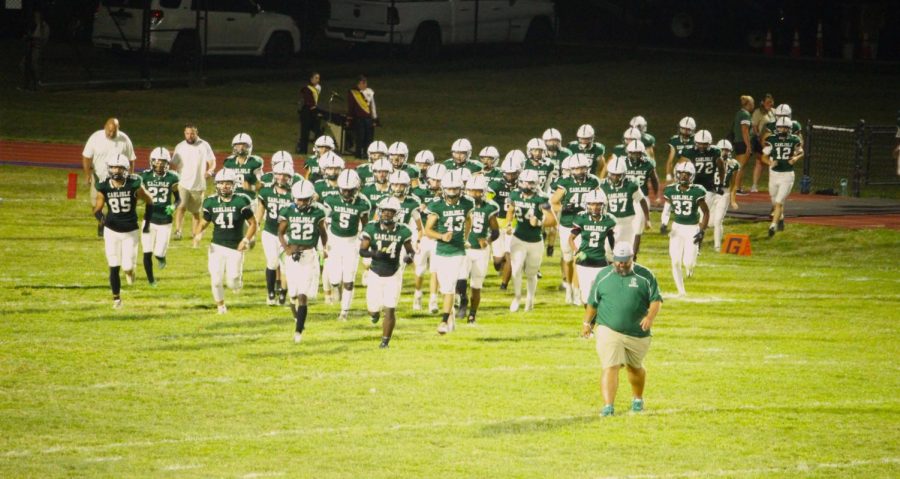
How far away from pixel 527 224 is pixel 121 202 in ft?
17.7

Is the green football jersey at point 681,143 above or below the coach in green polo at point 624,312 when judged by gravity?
above

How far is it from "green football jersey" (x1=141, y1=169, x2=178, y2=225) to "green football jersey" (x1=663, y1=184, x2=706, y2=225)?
715 centimetres

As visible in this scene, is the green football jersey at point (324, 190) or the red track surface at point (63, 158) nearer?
the green football jersey at point (324, 190)

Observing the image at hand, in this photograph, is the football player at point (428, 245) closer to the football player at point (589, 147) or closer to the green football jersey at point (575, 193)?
the green football jersey at point (575, 193)

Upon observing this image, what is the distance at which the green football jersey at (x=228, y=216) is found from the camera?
64.8 feet

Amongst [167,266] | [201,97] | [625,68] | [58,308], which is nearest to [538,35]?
[625,68]

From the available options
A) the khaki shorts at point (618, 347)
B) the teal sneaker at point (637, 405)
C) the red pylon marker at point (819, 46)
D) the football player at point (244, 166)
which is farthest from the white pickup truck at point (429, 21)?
the khaki shorts at point (618, 347)

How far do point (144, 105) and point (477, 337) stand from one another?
22783 mm

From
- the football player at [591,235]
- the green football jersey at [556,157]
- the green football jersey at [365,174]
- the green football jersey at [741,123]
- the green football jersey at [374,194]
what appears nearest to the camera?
the football player at [591,235]

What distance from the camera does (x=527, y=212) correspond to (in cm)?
2081

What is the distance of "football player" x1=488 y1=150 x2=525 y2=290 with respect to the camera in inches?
845

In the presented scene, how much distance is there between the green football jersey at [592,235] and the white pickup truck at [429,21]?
25.3 meters

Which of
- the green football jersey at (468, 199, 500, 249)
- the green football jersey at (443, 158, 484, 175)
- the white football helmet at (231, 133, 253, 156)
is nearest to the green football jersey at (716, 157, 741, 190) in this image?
the green football jersey at (443, 158, 484, 175)

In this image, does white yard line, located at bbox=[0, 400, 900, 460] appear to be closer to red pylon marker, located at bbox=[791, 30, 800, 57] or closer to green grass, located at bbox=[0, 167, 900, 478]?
green grass, located at bbox=[0, 167, 900, 478]
